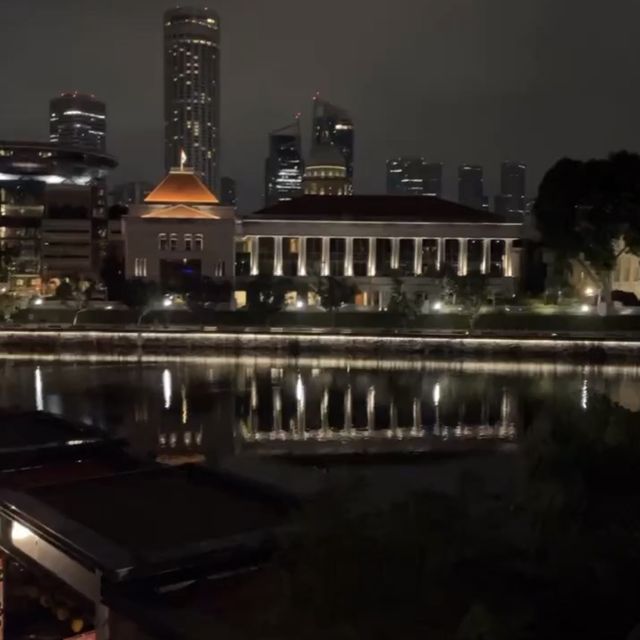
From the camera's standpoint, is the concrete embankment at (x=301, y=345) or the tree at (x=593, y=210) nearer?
the concrete embankment at (x=301, y=345)

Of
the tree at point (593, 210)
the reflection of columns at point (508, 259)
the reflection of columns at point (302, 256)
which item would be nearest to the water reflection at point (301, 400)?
the tree at point (593, 210)

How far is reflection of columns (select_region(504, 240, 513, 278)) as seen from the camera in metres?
48.5

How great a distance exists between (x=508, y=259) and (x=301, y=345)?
64.4ft

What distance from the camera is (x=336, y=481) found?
13.5 ft

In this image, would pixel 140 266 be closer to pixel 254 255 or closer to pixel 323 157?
pixel 254 255

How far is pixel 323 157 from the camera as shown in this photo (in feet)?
239

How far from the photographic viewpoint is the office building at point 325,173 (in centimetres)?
7119

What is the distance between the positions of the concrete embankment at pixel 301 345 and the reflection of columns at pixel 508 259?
52.8 ft

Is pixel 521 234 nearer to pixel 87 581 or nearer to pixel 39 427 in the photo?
pixel 39 427

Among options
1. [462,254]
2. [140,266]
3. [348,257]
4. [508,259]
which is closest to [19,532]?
[140,266]

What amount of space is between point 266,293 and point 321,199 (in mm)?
11408

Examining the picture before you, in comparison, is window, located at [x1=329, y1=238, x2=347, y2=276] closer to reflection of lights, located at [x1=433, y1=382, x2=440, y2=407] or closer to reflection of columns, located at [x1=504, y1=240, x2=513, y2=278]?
reflection of columns, located at [x1=504, y1=240, x2=513, y2=278]

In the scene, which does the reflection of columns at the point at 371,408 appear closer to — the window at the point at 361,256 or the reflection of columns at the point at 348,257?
the reflection of columns at the point at 348,257

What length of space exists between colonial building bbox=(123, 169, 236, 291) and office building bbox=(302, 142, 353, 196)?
25.1 m
